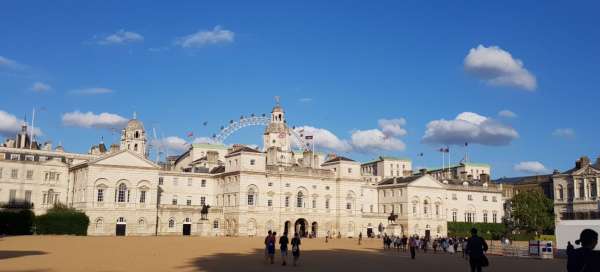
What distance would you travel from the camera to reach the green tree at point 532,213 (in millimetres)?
87938

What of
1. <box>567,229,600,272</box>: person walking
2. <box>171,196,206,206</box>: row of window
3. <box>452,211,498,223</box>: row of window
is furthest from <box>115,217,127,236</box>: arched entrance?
<box>567,229,600,272</box>: person walking

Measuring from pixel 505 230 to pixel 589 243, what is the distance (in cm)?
9712

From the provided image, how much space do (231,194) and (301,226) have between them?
1222 centimetres

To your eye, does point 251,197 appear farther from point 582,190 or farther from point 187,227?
point 582,190

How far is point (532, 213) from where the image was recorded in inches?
3457

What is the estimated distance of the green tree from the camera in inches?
3462

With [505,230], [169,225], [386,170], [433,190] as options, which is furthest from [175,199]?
[386,170]

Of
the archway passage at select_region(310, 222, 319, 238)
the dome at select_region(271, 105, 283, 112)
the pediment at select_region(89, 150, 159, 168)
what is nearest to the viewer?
the pediment at select_region(89, 150, 159, 168)

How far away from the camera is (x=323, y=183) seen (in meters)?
→ 91.1

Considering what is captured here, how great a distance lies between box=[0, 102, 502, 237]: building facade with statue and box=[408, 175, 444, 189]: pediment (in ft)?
0.55

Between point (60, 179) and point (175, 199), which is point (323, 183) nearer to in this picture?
point (175, 199)

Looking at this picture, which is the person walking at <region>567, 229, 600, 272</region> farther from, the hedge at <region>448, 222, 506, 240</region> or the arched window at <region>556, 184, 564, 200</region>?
the arched window at <region>556, 184, 564, 200</region>

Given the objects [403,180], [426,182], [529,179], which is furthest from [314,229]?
[529,179]

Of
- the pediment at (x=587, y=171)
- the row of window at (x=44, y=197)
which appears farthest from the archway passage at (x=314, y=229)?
the pediment at (x=587, y=171)
